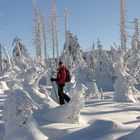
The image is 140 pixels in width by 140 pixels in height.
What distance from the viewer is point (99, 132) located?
24.2 feet

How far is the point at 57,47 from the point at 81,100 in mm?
43379

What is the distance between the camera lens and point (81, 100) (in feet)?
34.8

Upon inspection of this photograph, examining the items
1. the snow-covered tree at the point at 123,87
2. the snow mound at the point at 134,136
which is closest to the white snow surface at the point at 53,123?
the snow mound at the point at 134,136

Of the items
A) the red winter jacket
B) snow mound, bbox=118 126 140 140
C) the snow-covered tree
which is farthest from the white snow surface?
the snow-covered tree

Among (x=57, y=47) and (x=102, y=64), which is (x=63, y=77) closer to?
(x=102, y=64)

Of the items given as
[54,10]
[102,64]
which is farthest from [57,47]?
[102,64]

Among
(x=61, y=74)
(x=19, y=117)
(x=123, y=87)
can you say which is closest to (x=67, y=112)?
(x=19, y=117)

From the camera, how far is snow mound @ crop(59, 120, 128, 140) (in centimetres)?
714

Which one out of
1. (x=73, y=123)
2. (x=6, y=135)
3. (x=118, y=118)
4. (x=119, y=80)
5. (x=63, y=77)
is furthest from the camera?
(x=119, y=80)

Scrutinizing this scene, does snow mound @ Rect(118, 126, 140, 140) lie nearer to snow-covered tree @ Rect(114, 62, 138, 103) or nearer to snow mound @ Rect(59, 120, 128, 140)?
snow mound @ Rect(59, 120, 128, 140)

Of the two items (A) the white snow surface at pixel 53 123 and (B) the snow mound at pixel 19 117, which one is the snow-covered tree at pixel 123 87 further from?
(B) the snow mound at pixel 19 117

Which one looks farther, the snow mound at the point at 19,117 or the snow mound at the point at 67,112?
the snow mound at the point at 67,112

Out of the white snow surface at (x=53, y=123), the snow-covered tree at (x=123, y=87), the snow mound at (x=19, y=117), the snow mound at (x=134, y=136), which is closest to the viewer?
the snow mound at (x=134, y=136)

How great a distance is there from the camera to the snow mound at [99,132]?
23.4 feet
